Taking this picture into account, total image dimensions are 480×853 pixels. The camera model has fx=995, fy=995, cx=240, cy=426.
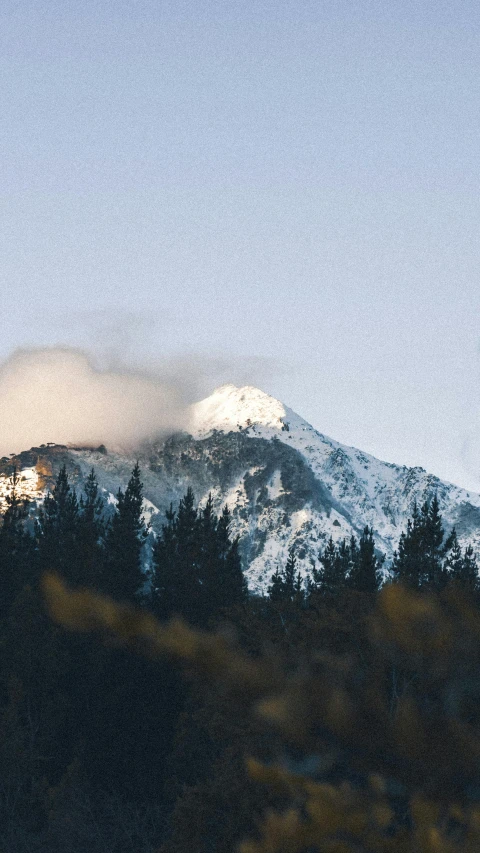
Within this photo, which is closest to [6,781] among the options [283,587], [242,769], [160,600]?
[242,769]

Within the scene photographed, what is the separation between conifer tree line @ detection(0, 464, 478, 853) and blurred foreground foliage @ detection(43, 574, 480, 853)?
61.7 ft

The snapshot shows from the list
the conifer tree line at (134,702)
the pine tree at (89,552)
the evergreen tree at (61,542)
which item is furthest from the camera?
the evergreen tree at (61,542)

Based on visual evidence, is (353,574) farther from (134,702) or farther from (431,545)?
(134,702)

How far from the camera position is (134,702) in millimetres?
42375

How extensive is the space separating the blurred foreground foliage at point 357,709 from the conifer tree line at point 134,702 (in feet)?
61.7

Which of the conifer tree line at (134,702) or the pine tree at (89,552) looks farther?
the pine tree at (89,552)

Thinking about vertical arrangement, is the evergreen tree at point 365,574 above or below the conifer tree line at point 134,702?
above

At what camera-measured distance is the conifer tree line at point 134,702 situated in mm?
28891

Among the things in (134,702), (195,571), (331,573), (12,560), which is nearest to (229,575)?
(195,571)

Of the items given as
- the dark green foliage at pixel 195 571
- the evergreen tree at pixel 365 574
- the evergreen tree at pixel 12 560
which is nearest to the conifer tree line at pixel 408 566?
the evergreen tree at pixel 365 574

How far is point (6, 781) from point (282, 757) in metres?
35.9

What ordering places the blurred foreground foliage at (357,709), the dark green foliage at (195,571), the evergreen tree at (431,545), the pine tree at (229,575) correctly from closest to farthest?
the blurred foreground foliage at (357,709) → the dark green foliage at (195,571) → the pine tree at (229,575) → the evergreen tree at (431,545)

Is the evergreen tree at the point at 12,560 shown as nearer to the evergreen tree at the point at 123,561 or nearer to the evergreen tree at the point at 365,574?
the evergreen tree at the point at 123,561

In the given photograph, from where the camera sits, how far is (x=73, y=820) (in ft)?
111
